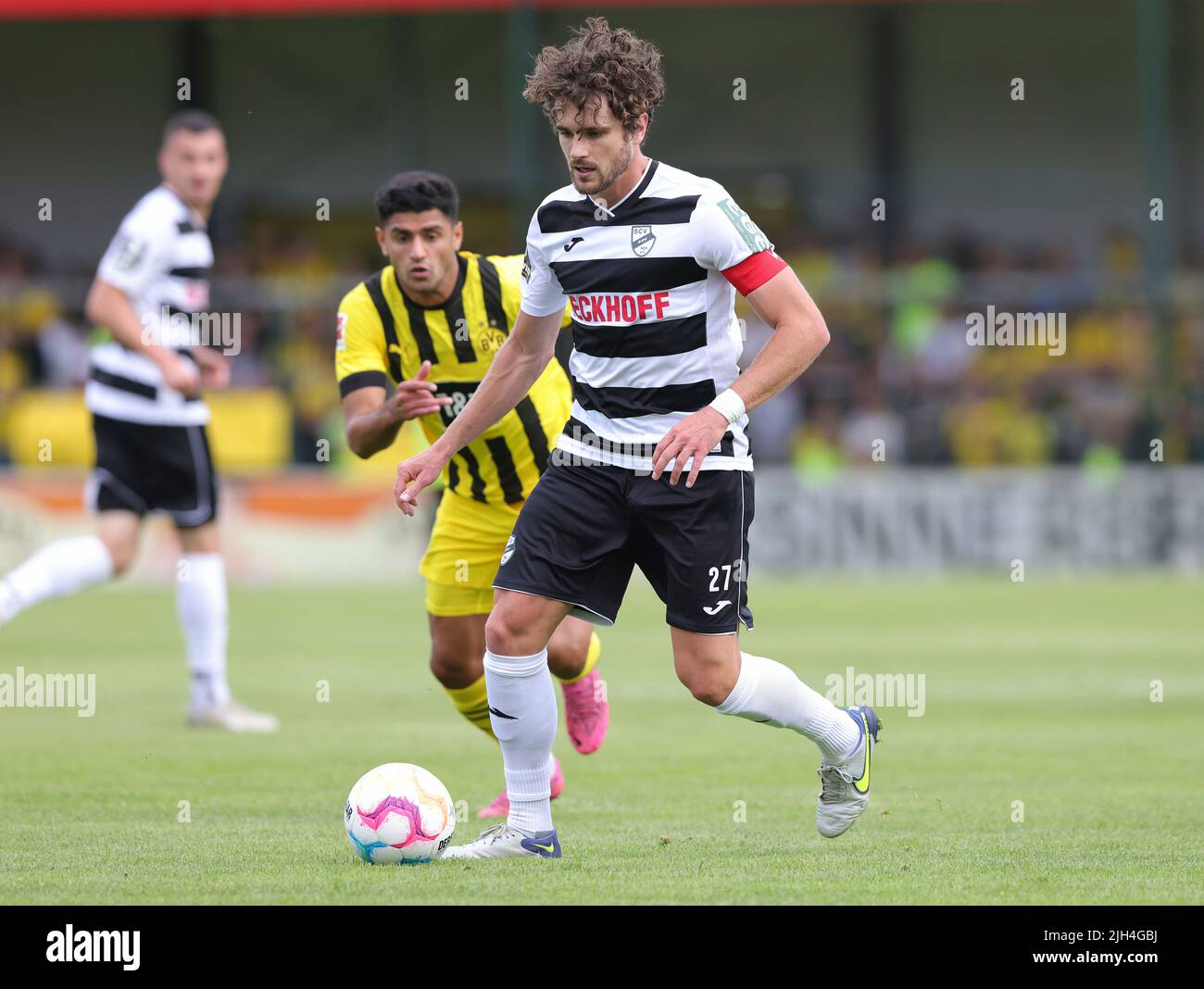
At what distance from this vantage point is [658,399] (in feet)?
18.3

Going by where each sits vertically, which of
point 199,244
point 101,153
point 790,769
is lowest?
point 790,769

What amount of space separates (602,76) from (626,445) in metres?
1.06

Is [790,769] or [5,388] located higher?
[5,388]

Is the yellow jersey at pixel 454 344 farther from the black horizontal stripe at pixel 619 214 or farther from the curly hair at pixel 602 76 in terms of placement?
the curly hair at pixel 602 76

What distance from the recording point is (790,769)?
25.4ft

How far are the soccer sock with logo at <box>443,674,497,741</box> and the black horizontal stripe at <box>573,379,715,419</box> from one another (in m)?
1.62

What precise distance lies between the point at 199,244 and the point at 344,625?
515cm

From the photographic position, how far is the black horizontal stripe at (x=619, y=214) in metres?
5.44

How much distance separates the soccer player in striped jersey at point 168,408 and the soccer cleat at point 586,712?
230 centimetres

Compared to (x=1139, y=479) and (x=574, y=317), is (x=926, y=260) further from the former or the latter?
(x=574, y=317)

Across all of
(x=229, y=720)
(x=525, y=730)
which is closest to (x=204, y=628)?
(x=229, y=720)

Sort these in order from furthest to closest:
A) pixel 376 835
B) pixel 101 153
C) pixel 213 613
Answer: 1. pixel 101 153
2. pixel 213 613
3. pixel 376 835

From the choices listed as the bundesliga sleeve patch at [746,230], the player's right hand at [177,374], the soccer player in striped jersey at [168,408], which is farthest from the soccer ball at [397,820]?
the player's right hand at [177,374]

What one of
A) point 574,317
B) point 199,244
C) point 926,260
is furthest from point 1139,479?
point 574,317
